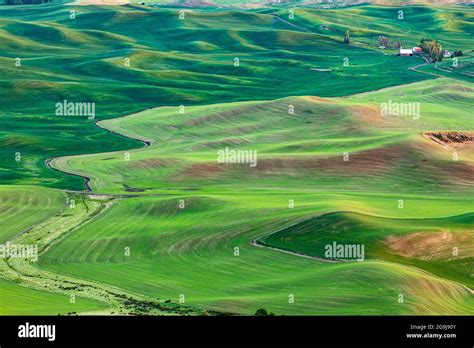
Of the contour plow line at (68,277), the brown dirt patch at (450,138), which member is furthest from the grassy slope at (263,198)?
the brown dirt patch at (450,138)

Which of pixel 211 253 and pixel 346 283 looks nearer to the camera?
pixel 346 283

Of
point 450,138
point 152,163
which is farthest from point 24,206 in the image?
point 450,138

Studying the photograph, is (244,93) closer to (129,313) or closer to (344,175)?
(344,175)

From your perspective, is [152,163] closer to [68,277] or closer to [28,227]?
[28,227]
